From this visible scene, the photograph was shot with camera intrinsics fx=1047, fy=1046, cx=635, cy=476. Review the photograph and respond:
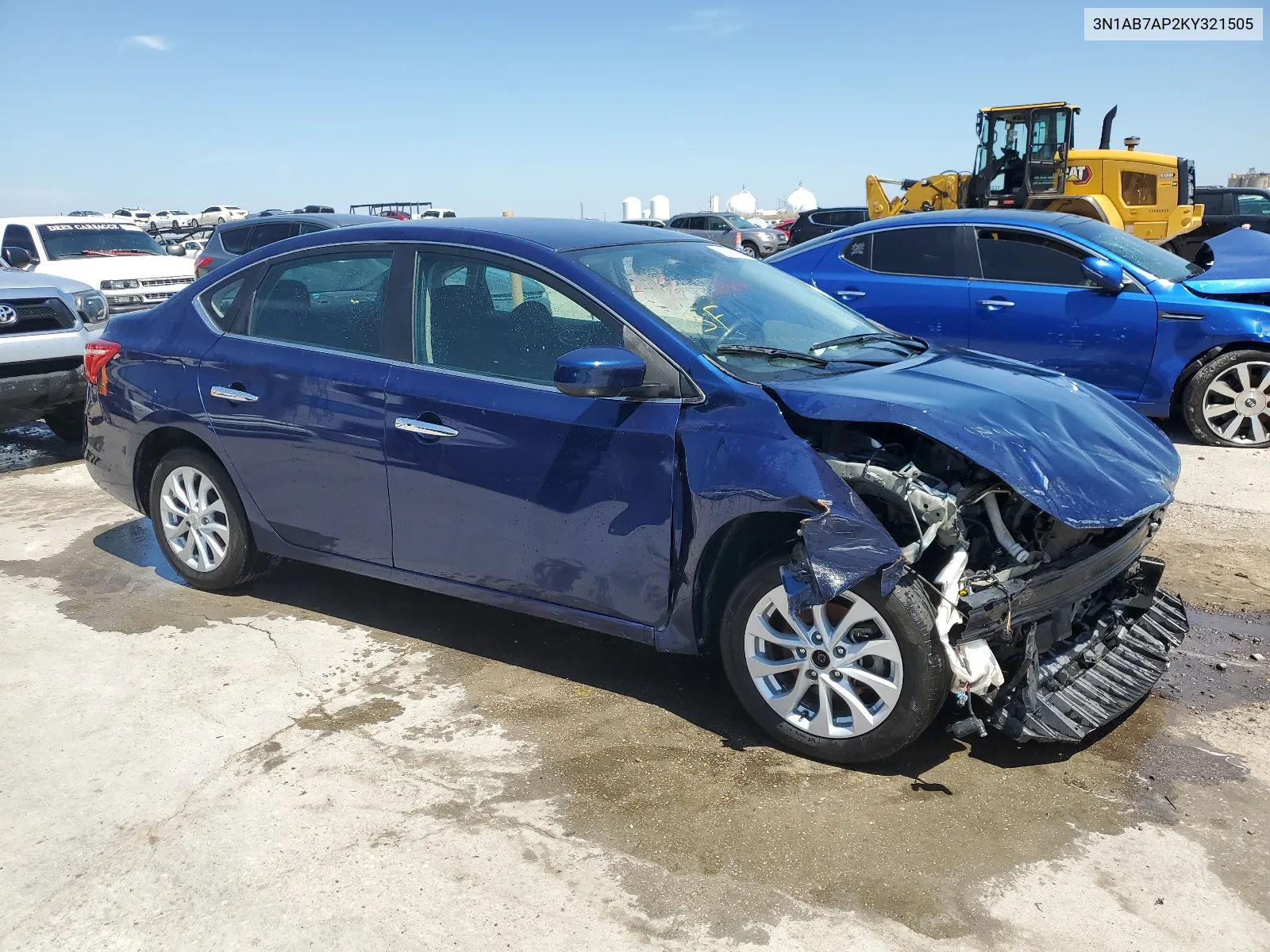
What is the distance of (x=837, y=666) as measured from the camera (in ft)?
10.9

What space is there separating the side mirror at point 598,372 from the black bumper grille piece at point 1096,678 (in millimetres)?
1596

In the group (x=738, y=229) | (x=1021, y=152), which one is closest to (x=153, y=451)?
(x=1021, y=152)

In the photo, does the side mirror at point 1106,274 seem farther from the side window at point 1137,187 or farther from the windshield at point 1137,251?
the side window at point 1137,187

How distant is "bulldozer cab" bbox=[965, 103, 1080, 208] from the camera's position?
16969 mm

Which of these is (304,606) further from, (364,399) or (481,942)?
(481,942)

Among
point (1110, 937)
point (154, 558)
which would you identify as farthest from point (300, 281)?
point (1110, 937)

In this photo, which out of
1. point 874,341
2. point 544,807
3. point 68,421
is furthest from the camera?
point 68,421

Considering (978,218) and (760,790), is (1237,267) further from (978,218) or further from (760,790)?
(760,790)

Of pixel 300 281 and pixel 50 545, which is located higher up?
pixel 300 281

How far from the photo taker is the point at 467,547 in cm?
402

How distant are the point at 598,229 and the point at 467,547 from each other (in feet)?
4.81

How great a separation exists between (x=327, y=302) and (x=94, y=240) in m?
10.4

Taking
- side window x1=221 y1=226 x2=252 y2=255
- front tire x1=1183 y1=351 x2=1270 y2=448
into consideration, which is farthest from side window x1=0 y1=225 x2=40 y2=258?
front tire x1=1183 y1=351 x2=1270 y2=448

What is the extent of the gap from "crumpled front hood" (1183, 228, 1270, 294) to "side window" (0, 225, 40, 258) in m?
12.3
